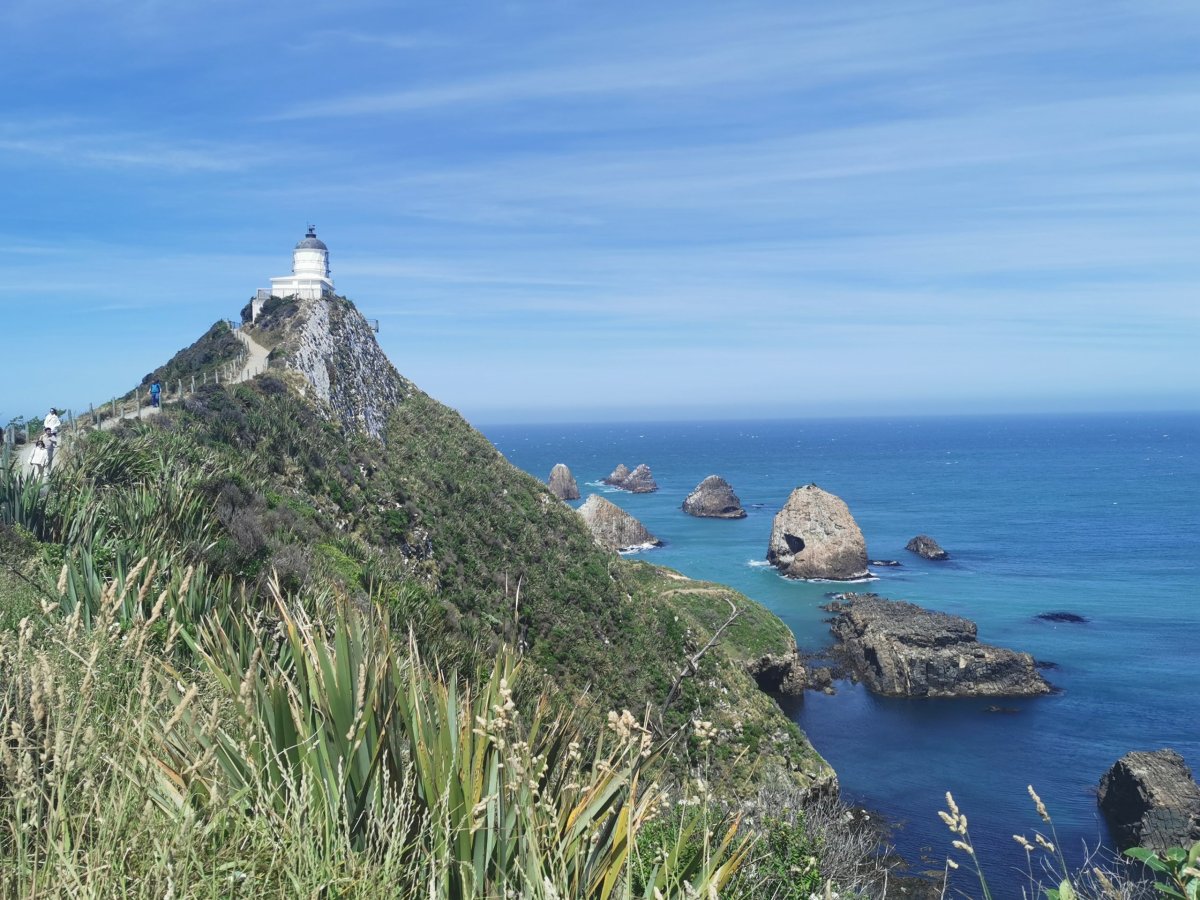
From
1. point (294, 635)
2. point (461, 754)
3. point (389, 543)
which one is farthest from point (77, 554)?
point (389, 543)

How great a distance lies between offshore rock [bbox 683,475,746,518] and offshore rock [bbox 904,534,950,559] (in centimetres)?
2601

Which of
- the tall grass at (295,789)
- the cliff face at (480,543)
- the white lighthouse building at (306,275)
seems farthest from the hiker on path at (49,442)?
the white lighthouse building at (306,275)

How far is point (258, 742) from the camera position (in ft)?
11.6

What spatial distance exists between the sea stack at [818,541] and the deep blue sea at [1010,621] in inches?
80.9

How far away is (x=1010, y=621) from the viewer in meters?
53.0

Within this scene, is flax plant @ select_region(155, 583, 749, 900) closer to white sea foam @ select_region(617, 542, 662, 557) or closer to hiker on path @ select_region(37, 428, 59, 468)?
hiker on path @ select_region(37, 428, 59, 468)

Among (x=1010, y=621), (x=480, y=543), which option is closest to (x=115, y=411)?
(x=480, y=543)

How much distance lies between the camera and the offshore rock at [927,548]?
73562 mm

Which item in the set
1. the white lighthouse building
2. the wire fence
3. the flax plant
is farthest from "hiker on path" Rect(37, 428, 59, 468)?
the white lighthouse building

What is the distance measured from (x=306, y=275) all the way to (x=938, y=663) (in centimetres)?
3747

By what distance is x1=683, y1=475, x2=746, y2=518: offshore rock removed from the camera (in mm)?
99750

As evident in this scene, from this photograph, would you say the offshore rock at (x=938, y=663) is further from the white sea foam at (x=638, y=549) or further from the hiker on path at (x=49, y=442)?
the hiker on path at (x=49, y=442)

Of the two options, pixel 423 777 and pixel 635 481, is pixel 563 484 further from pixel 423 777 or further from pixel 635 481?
pixel 423 777

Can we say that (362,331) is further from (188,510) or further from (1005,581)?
(1005,581)
